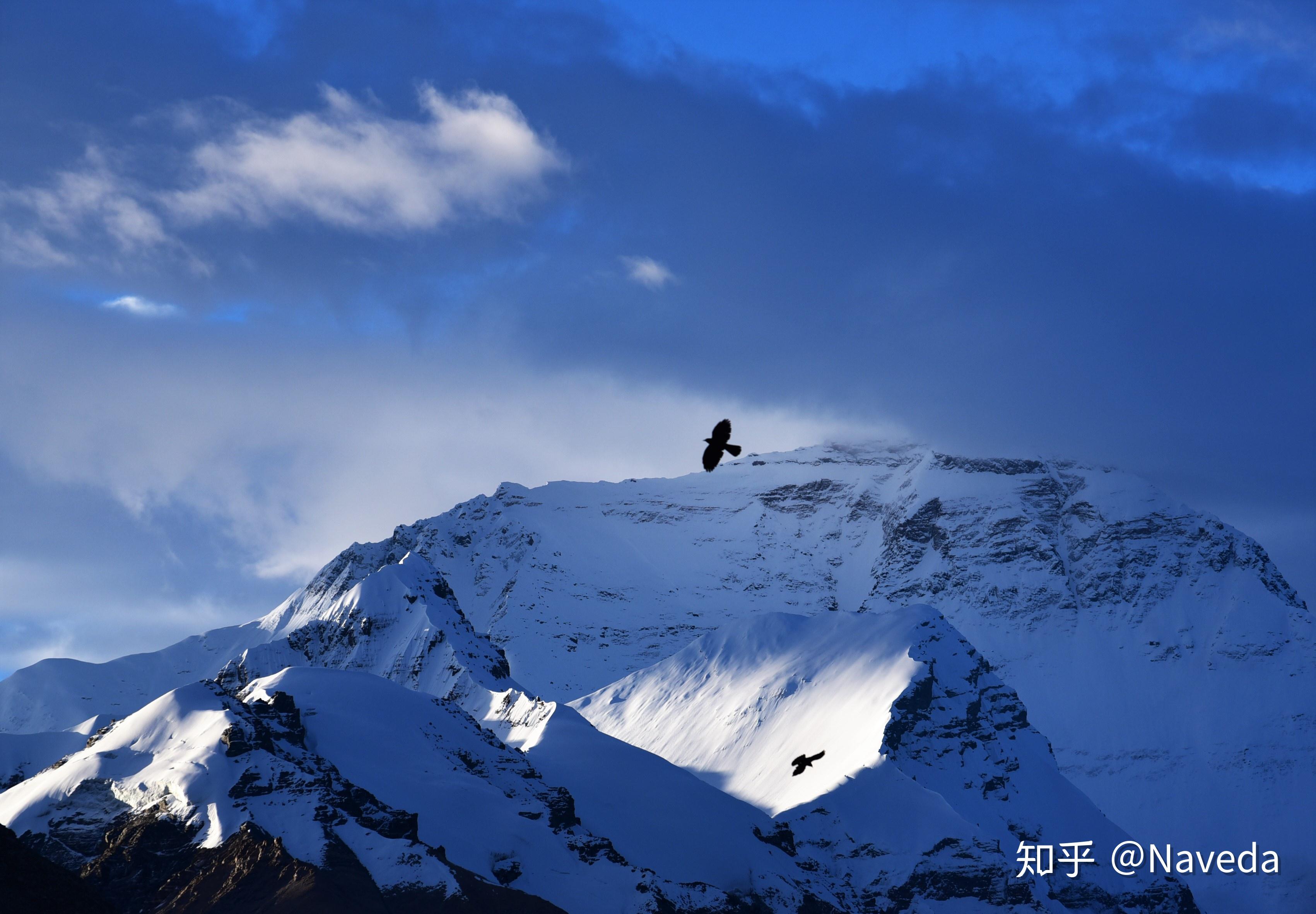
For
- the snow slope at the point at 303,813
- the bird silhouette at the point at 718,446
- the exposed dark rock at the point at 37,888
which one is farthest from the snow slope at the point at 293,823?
the bird silhouette at the point at 718,446

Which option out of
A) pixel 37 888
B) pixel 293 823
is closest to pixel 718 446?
pixel 37 888

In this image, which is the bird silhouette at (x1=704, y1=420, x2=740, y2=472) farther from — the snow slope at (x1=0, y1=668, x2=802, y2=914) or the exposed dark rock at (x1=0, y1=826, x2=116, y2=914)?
the snow slope at (x1=0, y1=668, x2=802, y2=914)

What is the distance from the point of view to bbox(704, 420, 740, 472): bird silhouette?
45.8 meters

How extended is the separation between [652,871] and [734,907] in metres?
10.9

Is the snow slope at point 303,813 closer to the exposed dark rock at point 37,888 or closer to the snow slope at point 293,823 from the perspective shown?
the snow slope at point 293,823

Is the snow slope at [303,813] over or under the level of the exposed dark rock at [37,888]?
over

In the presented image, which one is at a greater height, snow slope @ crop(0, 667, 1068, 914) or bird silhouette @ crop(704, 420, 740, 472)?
snow slope @ crop(0, 667, 1068, 914)

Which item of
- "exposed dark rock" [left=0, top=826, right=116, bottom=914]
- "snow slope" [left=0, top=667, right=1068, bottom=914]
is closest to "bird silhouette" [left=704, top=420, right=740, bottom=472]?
"exposed dark rock" [left=0, top=826, right=116, bottom=914]

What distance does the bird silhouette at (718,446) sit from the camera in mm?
45781

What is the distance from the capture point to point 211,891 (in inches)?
6220

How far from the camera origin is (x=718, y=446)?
46344 mm

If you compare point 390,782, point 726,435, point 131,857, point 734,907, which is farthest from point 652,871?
point 726,435

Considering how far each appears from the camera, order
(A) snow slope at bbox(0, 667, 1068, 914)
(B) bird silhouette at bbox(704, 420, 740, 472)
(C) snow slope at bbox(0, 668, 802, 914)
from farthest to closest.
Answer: (C) snow slope at bbox(0, 668, 802, 914), (A) snow slope at bbox(0, 667, 1068, 914), (B) bird silhouette at bbox(704, 420, 740, 472)

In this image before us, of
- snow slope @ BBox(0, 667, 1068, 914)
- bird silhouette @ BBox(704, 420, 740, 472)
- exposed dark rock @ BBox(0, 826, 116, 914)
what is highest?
snow slope @ BBox(0, 667, 1068, 914)
